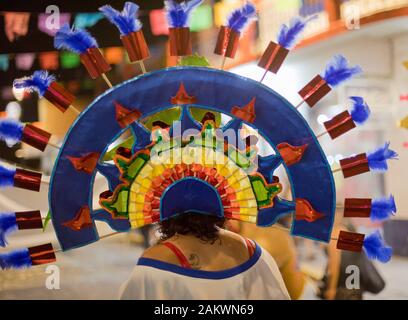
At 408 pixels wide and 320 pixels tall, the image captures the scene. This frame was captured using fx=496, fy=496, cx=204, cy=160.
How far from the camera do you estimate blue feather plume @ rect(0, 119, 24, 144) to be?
5.57ft

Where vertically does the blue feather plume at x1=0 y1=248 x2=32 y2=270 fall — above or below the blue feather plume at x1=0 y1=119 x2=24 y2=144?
below

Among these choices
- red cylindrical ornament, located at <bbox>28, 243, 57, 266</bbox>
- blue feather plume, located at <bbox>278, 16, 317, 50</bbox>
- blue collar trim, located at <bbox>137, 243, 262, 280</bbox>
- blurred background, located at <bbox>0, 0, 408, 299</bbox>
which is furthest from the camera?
blurred background, located at <bbox>0, 0, 408, 299</bbox>

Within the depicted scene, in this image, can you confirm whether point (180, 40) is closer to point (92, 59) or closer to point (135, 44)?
point (135, 44)

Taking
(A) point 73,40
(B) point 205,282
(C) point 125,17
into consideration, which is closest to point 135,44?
(C) point 125,17

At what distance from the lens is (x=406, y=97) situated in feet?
8.17

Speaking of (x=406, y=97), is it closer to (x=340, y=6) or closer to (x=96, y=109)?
(x=340, y=6)

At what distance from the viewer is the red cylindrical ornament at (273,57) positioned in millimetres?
1711

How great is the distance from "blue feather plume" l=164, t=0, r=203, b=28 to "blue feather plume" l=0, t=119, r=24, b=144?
0.64 m

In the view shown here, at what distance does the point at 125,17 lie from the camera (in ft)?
5.45

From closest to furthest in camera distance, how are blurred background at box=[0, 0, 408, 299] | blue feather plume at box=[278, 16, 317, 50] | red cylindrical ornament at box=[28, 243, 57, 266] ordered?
blue feather plume at box=[278, 16, 317, 50]
red cylindrical ornament at box=[28, 243, 57, 266]
blurred background at box=[0, 0, 408, 299]

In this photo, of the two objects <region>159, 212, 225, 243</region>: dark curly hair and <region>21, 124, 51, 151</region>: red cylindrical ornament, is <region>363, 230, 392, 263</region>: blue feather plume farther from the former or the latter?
<region>21, 124, 51, 151</region>: red cylindrical ornament

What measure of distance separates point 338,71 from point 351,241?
60 centimetres

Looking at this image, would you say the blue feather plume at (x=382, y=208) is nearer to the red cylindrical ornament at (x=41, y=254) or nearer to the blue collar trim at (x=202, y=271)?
the blue collar trim at (x=202, y=271)

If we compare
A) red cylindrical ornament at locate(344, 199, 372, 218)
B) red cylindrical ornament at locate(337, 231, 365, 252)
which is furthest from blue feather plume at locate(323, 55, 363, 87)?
red cylindrical ornament at locate(337, 231, 365, 252)
